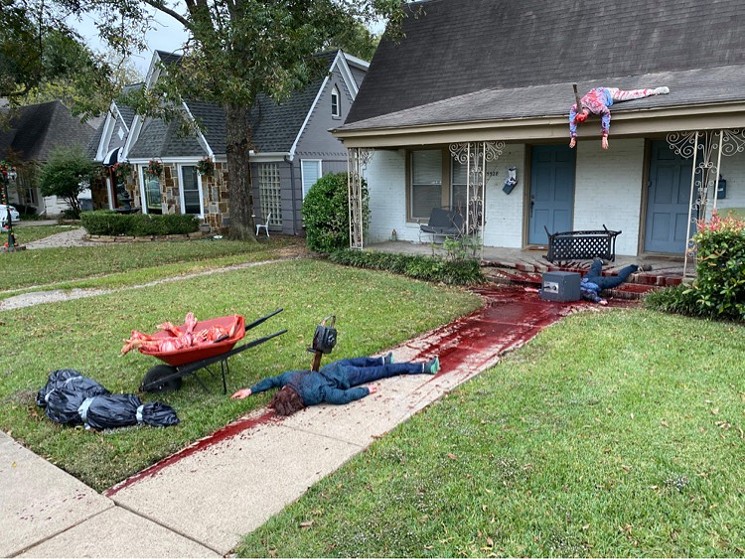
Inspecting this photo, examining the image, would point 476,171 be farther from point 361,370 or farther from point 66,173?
point 66,173

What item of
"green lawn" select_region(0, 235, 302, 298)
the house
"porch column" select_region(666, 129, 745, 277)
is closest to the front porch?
"porch column" select_region(666, 129, 745, 277)

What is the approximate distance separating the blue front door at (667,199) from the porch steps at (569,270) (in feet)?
5.50

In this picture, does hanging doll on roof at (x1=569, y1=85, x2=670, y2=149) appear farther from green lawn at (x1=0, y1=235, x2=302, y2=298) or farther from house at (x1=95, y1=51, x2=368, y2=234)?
house at (x1=95, y1=51, x2=368, y2=234)

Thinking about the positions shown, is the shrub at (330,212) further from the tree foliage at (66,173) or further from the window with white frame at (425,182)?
the tree foliage at (66,173)

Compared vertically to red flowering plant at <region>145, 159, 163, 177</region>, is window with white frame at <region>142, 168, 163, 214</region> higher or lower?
lower

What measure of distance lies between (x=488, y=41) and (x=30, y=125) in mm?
27087

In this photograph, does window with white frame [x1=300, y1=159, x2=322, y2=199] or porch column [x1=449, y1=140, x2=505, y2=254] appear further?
window with white frame [x1=300, y1=159, x2=322, y2=199]

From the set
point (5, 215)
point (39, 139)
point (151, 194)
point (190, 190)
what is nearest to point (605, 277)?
point (190, 190)

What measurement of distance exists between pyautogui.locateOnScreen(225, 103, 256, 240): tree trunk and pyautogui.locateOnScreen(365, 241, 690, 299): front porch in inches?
237

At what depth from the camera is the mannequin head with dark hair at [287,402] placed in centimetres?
491

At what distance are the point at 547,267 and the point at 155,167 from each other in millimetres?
13466

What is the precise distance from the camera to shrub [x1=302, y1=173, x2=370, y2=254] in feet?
42.9

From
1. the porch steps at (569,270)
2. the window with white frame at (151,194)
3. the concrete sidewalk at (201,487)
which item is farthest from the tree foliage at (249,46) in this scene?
the concrete sidewalk at (201,487)

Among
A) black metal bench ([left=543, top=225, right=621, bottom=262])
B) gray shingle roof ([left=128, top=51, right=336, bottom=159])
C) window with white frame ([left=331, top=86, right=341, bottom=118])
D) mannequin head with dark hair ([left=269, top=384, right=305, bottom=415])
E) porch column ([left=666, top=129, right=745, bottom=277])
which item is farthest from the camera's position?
window with white frame ([left=331, top=86, right=341, bottom=118])
